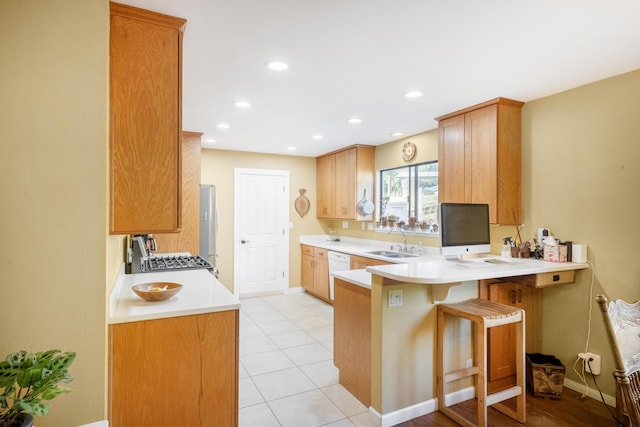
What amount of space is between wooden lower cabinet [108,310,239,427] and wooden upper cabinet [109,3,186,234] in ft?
1.66

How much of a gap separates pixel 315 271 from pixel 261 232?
1126 mm

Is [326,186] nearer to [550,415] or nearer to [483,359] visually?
[483,359]

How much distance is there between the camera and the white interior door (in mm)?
5586

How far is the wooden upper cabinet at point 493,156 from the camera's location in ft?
10.0

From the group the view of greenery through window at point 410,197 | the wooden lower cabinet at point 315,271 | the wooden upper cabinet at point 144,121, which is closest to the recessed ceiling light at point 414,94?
the view of greenery through window at point 410,197

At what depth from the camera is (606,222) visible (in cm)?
258

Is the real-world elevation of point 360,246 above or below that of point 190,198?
below

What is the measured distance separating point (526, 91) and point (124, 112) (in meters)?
2.97

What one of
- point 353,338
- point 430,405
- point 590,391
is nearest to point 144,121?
point 353,338

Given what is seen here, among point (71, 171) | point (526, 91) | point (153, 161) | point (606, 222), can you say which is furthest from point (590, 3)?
point (71, 171)

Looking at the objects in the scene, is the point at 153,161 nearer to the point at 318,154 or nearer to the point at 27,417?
the point at 27,417

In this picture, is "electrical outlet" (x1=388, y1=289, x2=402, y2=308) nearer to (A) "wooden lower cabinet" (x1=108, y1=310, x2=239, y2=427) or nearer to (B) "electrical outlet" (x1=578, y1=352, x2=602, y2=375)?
(A) "wooden lower cabinet" (x1=108, y1=310, x2=239, y2=427)

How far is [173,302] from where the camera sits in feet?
6.22

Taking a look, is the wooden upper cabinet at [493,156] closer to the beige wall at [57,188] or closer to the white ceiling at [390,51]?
the white ceiling at [390,51]
